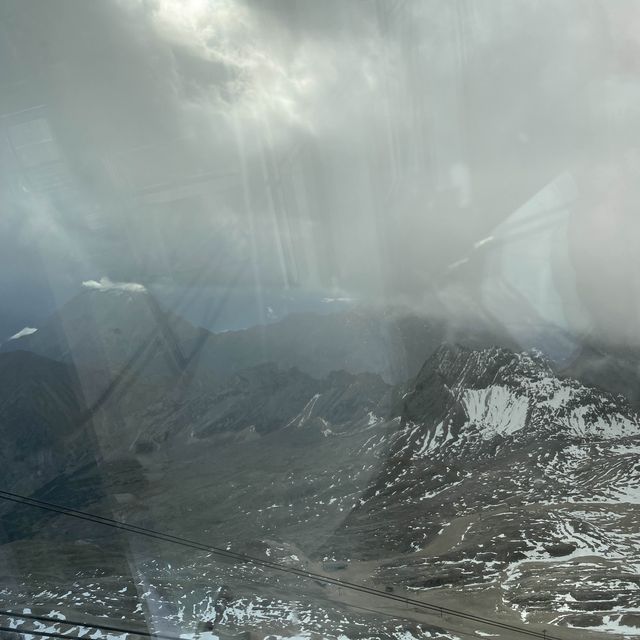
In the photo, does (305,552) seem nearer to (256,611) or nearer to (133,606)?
(256,611)

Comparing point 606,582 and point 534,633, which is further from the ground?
point 534,633

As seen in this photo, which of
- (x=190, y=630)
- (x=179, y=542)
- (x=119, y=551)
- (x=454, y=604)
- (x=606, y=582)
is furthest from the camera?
(x=179, y=542)

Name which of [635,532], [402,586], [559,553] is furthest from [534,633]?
[635,532]

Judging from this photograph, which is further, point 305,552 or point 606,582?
point 305,552

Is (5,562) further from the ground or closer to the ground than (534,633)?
further from the ground

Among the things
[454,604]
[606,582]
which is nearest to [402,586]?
[454,604]

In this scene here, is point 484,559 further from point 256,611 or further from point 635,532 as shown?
point 256,611

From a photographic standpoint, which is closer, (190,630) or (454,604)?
(190,630)

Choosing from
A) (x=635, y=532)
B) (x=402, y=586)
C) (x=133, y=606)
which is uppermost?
(x=133, y=606)

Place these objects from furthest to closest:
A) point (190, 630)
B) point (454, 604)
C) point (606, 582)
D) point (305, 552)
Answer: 1. point (305, 552)
2. point (606, 582)
3. point (454, 604)
4. point (190, 630)
